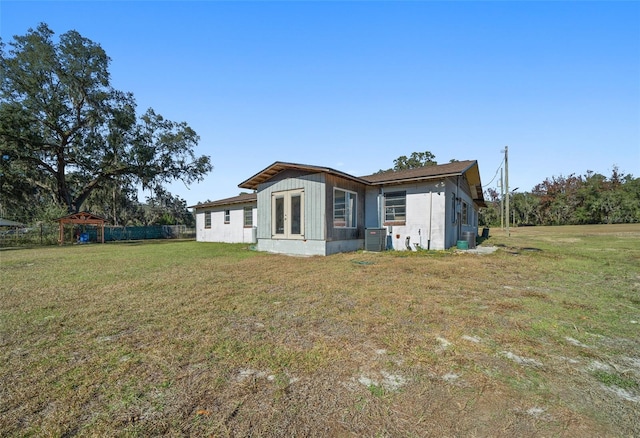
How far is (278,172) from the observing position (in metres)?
12.3

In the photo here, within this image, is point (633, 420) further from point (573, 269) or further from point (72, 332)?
point (573, 269)

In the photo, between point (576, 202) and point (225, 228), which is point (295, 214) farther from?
point (576, 202)

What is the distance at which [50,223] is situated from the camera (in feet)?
70.8

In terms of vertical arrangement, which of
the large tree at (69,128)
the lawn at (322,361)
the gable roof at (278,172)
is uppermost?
the large tree at (69,128)

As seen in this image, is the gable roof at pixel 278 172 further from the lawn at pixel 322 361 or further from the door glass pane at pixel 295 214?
the lawn at pixel 322 361

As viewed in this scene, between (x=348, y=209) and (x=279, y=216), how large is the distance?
9.60 feet

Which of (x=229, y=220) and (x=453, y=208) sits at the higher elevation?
(x=453, y=208)

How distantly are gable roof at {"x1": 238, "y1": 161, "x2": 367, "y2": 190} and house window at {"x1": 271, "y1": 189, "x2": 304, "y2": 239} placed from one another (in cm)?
92

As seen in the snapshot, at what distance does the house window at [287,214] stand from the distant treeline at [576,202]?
45165 millimetres

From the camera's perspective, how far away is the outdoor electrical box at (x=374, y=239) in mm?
11992

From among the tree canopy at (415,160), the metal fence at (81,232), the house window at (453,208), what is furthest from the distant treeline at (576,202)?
the metal fence at (81,232)

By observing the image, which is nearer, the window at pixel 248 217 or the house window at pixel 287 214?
the house window at pixel 287 214

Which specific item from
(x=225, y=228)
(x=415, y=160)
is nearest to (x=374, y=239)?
(x=225, y=228)

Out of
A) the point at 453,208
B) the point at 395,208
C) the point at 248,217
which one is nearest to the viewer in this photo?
the point at 395,208
